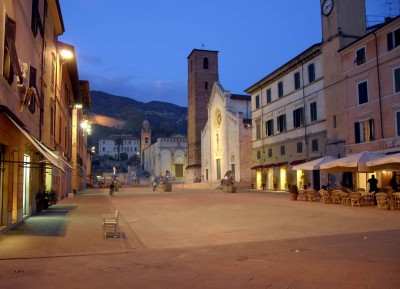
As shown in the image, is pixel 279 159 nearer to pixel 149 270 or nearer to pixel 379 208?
pixel 379 208

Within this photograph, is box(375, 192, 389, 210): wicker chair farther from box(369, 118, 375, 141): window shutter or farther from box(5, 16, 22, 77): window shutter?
box(5, 16, 22, 77): window shutter

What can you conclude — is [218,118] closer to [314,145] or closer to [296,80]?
[296,80]

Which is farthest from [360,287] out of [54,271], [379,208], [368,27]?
[368,27]

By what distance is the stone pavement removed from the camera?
6.31 metres

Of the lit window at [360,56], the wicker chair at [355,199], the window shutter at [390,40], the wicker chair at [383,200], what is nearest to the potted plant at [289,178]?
the lit window at [360,56]

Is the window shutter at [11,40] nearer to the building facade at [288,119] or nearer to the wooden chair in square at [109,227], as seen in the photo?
the wooden chair in square at [109,227]

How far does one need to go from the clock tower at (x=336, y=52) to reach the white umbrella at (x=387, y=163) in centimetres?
1106

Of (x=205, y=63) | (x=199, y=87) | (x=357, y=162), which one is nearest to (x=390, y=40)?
(x=357, y=162)

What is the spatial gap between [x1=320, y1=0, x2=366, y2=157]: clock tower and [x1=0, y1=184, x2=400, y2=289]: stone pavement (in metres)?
17.4

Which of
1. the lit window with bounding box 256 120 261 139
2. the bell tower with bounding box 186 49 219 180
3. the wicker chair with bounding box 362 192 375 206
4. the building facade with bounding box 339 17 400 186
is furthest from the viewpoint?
the bell tower with bounding box 186 49 219 180

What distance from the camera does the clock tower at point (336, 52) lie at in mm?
30938

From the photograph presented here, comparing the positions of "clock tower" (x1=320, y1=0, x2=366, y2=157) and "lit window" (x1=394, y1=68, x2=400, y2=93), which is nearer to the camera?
"lit window" (x1=394, y1=68, x2=400, y2=93)

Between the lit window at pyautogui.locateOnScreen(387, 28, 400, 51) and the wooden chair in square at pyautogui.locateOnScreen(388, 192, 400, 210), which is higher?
the lit window at pyautogui.locateOnScreen(387, 28, 400, 51)

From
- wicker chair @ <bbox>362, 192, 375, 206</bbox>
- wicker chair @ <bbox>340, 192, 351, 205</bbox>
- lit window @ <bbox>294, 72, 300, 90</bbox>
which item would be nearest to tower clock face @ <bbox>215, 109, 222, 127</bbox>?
lit window @ <bbox>294, 72, 300, 90</bbox>
